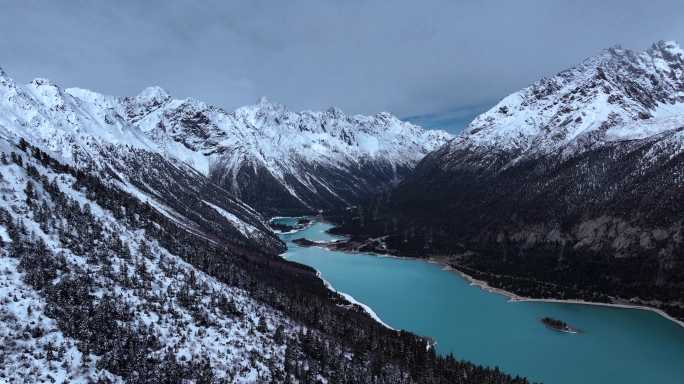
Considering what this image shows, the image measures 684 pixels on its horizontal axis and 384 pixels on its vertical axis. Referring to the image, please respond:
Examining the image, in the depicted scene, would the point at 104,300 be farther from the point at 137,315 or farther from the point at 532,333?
the point at 532,333

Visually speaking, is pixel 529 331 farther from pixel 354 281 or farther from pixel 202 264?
pixel 202 264

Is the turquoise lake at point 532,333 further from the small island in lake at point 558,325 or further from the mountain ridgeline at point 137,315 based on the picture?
the mountain ridgeline at point 137,315

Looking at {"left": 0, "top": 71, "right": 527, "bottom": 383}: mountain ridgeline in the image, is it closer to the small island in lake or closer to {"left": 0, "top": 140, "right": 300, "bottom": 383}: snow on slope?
{"left": 0, "top": 140, "right": 300, "bottom": 383}: snow on slope

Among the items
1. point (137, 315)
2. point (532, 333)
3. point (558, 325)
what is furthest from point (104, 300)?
point (558, 325)

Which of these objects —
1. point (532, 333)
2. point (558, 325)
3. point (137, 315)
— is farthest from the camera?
point (558, 325)

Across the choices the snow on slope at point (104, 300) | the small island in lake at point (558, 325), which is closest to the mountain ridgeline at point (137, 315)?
the snow on slope at point (104, 300)

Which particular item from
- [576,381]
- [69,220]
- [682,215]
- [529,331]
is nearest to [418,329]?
[529,331]
